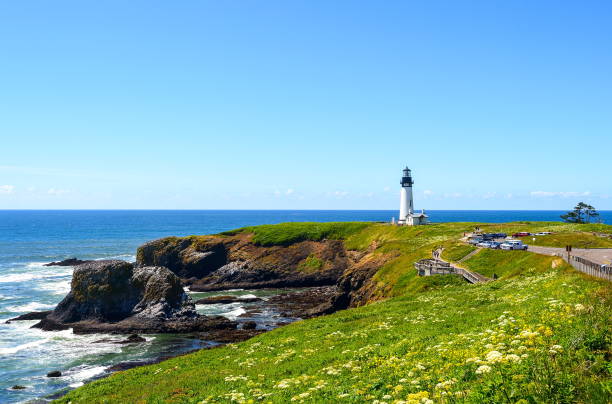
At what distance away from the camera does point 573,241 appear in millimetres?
63500

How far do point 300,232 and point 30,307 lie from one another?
214ft

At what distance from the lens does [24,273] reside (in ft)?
349

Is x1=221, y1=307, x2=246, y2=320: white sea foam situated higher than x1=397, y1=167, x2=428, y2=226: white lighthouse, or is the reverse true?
x1=397, y1=167, x2=428, y2=226: white lighthouse

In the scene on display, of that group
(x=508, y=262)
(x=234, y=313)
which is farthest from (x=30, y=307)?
(x=508, y=262)

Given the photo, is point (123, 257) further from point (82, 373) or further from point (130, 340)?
point (82, 373)

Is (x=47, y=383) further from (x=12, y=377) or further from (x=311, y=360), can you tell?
(x=311, y=360)

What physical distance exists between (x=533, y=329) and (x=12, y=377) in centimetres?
4463

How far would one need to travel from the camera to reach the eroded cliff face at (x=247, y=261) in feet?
321

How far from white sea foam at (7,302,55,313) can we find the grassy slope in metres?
52.2

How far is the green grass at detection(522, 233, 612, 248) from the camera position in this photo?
59.9m

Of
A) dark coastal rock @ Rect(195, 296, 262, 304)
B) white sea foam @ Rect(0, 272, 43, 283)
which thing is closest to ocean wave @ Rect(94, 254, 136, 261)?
white sea foam @ Rect(0, 272, 43, 283)

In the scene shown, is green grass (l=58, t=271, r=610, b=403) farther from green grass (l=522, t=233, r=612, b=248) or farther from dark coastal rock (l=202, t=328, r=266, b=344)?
green grass (l=522, t=233, r=612, b=248)

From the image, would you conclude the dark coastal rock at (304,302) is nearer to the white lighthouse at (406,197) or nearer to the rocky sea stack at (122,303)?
the rocky sea stack at (122,303)

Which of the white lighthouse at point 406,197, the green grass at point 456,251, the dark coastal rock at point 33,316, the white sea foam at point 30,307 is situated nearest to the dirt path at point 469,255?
the green grass at point 456,251
